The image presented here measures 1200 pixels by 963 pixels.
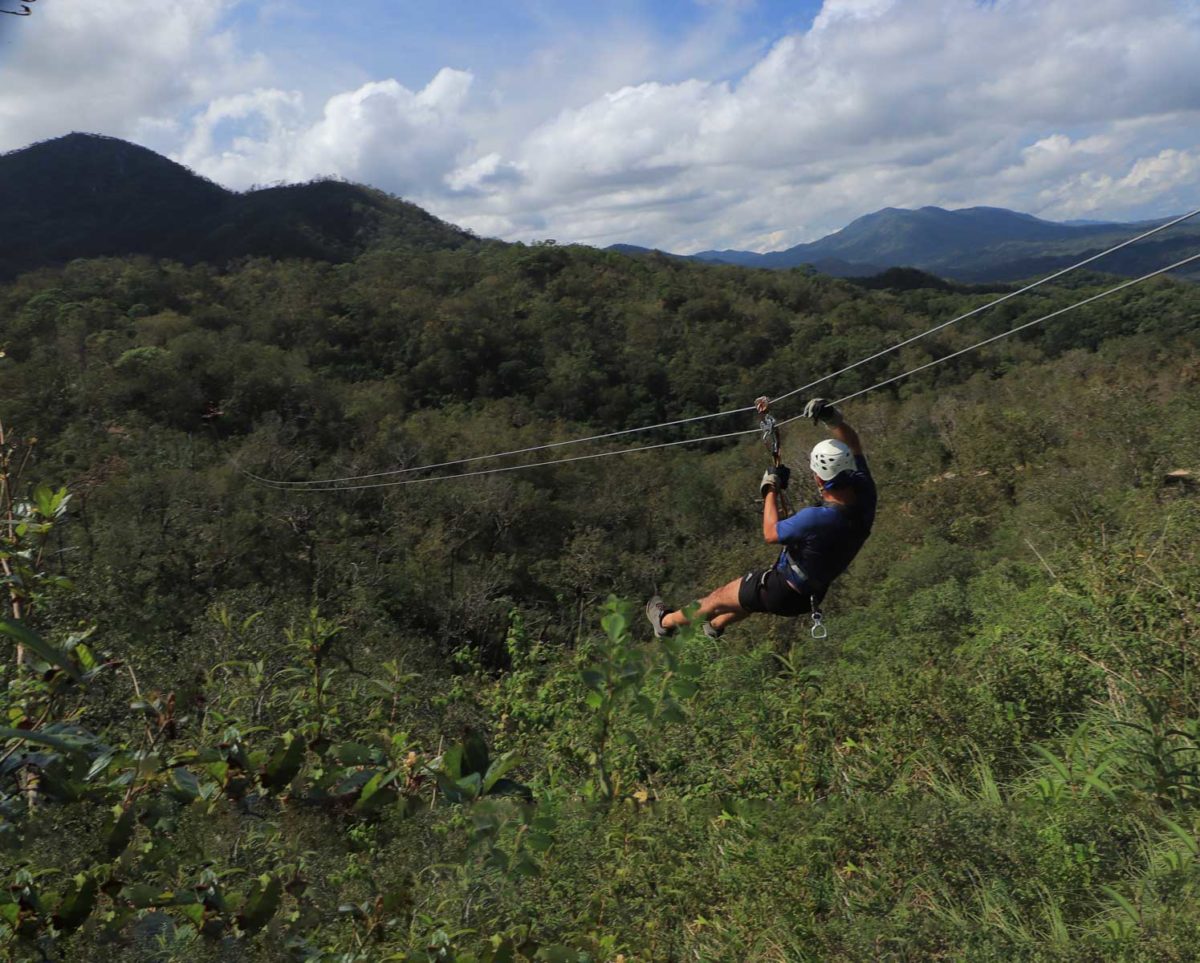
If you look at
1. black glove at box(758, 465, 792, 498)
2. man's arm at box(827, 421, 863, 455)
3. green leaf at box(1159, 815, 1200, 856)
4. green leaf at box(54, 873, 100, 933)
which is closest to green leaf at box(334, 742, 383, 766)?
green leaf at box(54, 873, 100, 933)

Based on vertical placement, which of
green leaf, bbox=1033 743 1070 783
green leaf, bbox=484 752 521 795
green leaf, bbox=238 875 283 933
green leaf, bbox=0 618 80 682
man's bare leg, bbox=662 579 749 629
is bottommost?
green leaf, bbox=1033 743 1070 783

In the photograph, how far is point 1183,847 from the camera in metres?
3.39

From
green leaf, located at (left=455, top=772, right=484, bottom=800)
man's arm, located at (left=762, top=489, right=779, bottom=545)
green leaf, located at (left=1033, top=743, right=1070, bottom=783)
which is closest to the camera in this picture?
green leaf, located at (left=455, top=772, right=484, bottom=800)

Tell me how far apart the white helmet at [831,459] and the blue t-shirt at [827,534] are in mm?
106

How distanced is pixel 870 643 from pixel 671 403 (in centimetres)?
3158

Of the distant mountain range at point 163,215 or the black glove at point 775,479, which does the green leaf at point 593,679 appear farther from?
the distant mountain range at point 163,215

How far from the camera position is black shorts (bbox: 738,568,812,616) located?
4824mm

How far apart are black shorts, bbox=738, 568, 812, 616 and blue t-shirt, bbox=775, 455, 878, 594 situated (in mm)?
146

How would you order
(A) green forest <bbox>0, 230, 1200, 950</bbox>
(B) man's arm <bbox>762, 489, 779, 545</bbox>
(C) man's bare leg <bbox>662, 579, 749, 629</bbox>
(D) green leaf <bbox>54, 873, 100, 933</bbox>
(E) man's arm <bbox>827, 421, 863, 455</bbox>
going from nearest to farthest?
(D) green leaf <bbox>54, 873, 100, 933</bbox> < (A) green forest <bbox>0, 230, 1200, 950</bbox> < (B) man's arm <bbox>762, 489, 779, 545</bbox> < (E) man's arm <bbox>827, 421, 863, 455</bbox> < (C) man's bare leg <bbox>662, 579, 749, 629</bbox>

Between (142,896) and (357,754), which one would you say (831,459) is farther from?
(142,896)

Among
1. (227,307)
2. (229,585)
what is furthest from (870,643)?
(227,307)

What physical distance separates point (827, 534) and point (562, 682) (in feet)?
15.5

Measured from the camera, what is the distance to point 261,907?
1216mm

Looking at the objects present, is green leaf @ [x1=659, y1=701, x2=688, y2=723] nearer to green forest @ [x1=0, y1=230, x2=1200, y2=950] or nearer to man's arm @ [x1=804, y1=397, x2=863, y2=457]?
green forest @ [x1=0, y1=230, x2=1200, y2=950]
